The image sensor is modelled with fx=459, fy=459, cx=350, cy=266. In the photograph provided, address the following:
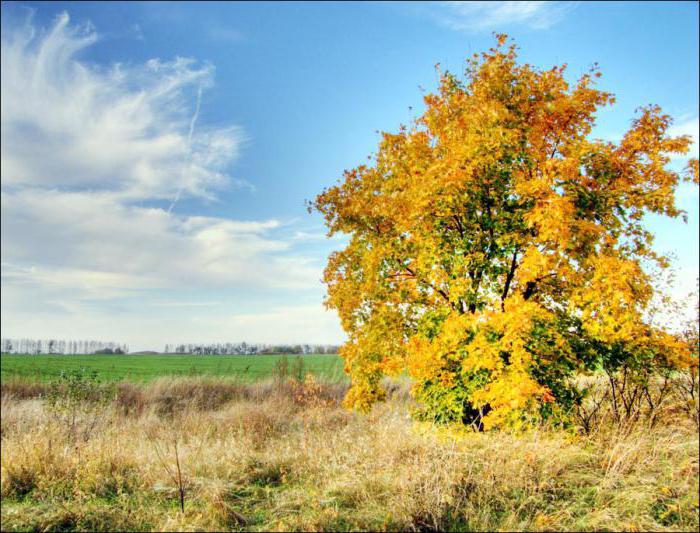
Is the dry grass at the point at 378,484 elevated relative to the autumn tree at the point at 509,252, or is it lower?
lower

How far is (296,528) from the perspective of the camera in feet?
16.5

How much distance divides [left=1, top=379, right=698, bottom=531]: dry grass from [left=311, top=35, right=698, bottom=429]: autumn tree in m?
1.33

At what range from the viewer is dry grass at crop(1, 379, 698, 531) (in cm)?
529

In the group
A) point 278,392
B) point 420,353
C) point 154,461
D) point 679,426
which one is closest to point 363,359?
point 420,353

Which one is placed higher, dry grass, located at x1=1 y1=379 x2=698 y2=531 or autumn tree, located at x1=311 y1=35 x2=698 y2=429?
autumn tree, located at x1=311 y1=35 x2=698 y2=429

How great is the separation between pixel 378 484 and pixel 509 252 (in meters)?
5.90

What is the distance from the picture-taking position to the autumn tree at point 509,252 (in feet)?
27.5

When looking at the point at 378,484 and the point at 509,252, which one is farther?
the point at 509,252

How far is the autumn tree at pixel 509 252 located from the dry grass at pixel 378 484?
1.33 m

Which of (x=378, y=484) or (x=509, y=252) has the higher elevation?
(x=509, y=252)

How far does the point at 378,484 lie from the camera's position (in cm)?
603

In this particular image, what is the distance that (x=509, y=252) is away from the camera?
9938 mm

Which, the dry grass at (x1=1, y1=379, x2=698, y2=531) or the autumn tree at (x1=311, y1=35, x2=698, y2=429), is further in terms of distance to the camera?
the autumn tree at (x1=311, y1=35, x2=698, y2=429)

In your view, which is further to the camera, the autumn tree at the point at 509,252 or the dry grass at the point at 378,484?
the autumn tree at the point at 509,252
